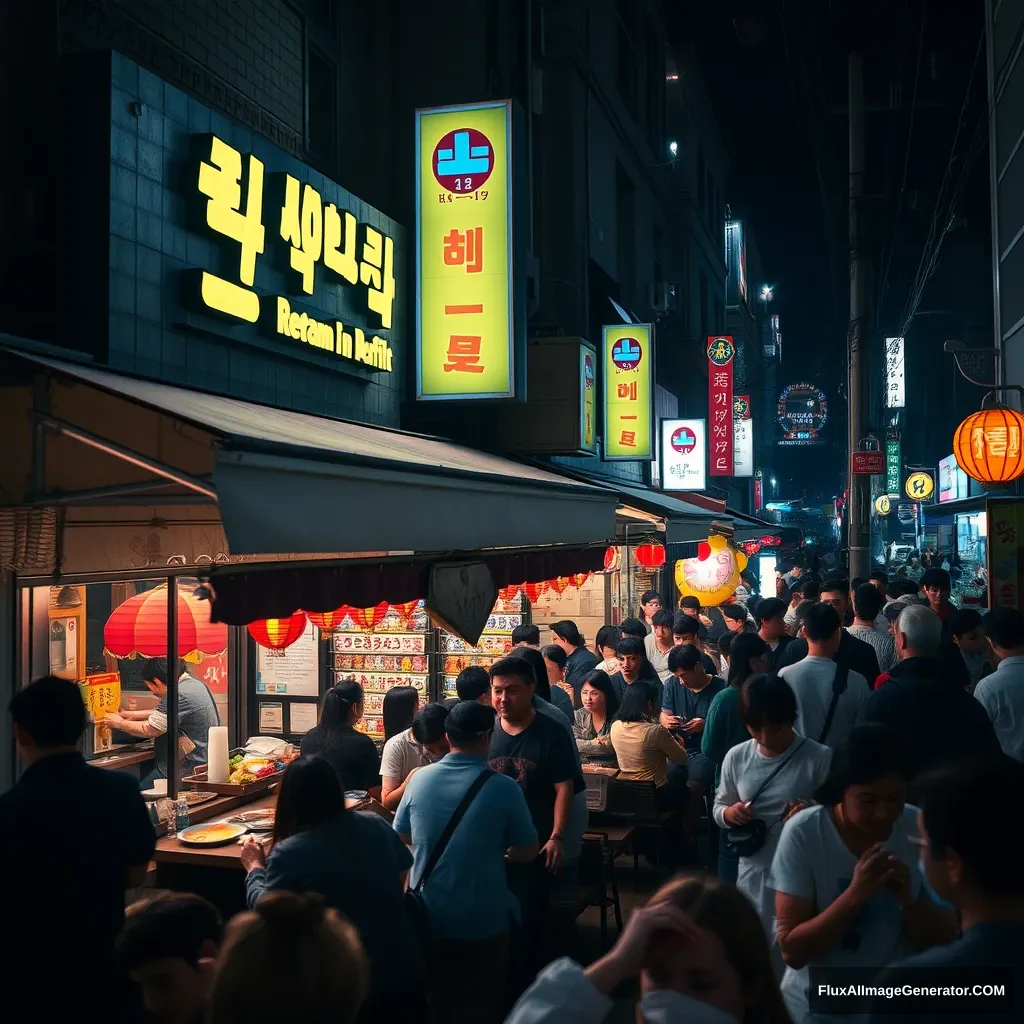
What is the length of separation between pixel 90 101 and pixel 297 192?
8.05ft

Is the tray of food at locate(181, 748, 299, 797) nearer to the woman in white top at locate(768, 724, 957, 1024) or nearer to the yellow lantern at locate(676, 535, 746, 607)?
the woman in white top at locate(768, 724, 957, 1024)

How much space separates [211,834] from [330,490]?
347 cm

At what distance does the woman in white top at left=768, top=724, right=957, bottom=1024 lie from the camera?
3184mm

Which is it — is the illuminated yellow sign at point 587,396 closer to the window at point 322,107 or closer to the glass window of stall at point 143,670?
the window at point 322,107

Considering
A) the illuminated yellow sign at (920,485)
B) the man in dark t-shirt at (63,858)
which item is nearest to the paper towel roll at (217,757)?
the man in dark t-shirt at (63,858)

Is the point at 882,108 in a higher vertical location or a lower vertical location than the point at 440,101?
higher

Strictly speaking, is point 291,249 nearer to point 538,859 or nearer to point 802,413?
point 538,859

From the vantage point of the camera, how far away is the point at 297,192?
900 centimetres

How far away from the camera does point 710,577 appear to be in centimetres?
1515

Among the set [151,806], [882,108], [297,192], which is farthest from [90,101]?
[882,108]

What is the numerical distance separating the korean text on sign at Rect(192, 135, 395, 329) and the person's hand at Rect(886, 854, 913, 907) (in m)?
6.19

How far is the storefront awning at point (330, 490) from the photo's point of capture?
4.03 m

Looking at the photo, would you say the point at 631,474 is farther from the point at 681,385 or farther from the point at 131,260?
the point at 131,260

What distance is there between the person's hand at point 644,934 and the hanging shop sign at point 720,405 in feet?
87.5
